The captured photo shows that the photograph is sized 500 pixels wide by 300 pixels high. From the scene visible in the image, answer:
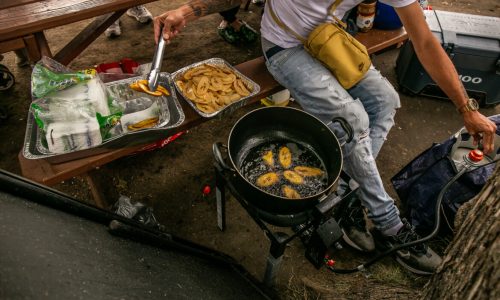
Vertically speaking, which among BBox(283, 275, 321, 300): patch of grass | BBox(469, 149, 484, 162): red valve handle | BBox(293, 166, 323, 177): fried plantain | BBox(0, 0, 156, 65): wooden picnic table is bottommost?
BBox(283, 275, 321, 300): patch of grass

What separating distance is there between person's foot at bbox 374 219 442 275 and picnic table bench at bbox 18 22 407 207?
153cm

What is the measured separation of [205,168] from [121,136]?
132cm

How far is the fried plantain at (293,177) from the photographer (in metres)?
2.27

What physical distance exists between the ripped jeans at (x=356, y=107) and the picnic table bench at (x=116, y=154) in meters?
0.16

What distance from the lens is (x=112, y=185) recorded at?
125 inches

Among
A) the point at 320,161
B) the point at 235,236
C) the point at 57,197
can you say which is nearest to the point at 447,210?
the point at 320,161

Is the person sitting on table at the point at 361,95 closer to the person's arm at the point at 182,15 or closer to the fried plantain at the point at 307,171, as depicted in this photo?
the person's arm at the point at 182,15

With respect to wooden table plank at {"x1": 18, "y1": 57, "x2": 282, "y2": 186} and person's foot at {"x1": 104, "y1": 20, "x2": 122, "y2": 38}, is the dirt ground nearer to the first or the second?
person's foot at {"x1": 104, "y1": 20, "x2": 122, "y2": 38}

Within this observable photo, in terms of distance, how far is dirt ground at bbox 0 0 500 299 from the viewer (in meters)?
2.70

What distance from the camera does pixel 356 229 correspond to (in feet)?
9.09

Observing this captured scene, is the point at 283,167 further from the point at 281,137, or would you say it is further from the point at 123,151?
the point at 123,151

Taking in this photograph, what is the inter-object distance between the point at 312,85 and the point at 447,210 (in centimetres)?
142

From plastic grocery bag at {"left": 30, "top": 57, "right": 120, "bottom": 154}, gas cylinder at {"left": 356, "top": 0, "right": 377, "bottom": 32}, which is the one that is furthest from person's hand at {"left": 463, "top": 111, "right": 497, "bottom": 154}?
plastic grocery bag at {"left": 30, "top": 57, "right": 120, "bottom": 154}

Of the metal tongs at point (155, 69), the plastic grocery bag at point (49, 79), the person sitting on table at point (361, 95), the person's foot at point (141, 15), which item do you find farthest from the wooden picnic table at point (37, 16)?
the person's foot at point (141, 15)
